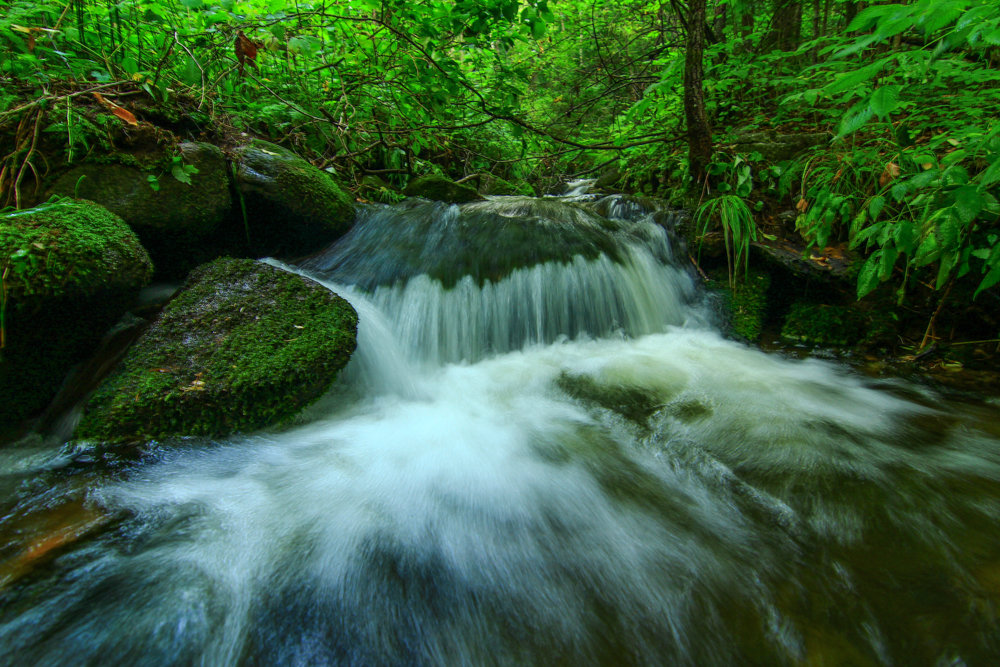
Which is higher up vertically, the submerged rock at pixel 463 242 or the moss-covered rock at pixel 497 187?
the moss-covered rock at pixel 497 187

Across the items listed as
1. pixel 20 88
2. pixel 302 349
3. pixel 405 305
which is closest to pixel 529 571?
pixel 302 349

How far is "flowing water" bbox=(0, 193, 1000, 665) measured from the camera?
1.33 metres

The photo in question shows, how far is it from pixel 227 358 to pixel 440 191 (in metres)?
3.69

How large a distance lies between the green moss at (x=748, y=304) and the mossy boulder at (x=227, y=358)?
3.56 meters

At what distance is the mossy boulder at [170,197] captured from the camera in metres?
2.71

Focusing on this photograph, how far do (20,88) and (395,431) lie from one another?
135 inches

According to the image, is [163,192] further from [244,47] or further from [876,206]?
[876,206]

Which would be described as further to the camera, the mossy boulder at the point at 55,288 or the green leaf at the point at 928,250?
the green leaf at the point at 928,250

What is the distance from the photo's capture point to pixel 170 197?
9.82 feet

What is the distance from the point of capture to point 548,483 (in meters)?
2.18

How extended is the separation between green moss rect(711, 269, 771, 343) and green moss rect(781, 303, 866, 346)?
0.24m

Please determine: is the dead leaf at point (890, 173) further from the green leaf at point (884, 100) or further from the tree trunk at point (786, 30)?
the tree trunk at point (786, 30)

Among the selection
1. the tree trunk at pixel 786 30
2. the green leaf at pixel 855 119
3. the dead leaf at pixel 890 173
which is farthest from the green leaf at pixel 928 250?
the tree trunk at pixel 786 30

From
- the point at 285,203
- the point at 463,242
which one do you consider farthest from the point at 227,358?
the point at 463,242
